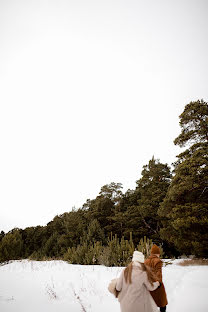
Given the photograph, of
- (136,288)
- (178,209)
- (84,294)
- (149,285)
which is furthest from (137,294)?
(178,209)

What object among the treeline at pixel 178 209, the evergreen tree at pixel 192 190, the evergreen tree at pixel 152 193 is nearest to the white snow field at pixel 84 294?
the treeline at pixel 178 209

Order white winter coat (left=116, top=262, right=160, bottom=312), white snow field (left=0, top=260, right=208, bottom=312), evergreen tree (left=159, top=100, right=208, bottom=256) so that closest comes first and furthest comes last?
white winter coat (left=116, top=262, right=160, bottom=312), white snow field (left=0, top=260, right=208, bottom=312), evergreen tree (left=159, top=100, right=208, bottom=256)

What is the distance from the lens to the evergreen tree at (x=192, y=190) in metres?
8.56

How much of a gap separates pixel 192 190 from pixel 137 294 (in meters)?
9.07

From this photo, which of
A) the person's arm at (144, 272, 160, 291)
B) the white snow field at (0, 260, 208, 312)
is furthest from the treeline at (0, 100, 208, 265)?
the person's arm at (144, 272, 160, 291)

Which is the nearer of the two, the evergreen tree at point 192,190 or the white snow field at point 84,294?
the white snow field at point 84,294

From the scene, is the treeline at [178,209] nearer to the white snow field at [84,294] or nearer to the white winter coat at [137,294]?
the white snow field at [84,294]

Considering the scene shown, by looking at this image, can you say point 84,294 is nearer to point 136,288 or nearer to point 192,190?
point 136,288

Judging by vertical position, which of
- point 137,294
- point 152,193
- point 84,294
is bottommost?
point 84,294

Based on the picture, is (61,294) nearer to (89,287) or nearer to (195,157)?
(89,287)

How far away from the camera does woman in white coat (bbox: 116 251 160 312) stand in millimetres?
2100

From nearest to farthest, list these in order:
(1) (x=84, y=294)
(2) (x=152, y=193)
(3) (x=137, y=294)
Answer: (3) (x=137, y=294)
(1) (x=84, y=294)
(2) (x=152, y=193)

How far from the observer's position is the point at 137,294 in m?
2.13

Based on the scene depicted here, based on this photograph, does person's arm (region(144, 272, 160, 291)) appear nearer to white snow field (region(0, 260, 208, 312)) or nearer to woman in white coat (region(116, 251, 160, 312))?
woman in white coat (region(116, 251, 160, 312))
